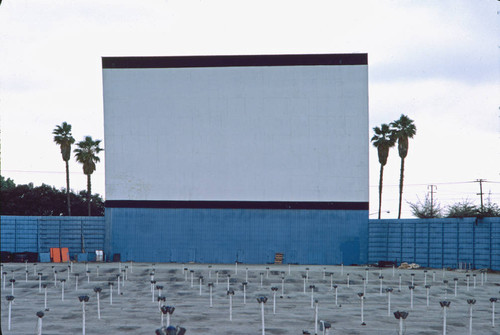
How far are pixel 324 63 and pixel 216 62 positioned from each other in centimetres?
1084

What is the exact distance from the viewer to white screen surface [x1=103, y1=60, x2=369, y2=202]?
57.4 meters

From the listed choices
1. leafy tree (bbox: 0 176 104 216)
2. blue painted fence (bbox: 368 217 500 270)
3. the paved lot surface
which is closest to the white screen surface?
blue painted fence (bbox: 368 217 500 270)

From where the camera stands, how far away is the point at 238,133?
192ft

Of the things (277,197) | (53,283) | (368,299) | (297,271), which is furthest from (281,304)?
(277,197)

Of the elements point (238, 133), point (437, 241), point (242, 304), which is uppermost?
point (238, 133)

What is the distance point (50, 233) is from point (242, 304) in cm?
3385

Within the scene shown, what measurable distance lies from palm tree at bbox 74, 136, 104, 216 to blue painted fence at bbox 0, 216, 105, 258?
16416 millimetres

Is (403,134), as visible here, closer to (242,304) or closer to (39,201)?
(242,304)

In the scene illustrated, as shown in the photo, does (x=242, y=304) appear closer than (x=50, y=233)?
Yes

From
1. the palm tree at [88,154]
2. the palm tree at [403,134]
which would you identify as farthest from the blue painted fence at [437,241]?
the palm tree at [88,154]

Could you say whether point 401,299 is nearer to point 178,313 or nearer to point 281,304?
point 281,304

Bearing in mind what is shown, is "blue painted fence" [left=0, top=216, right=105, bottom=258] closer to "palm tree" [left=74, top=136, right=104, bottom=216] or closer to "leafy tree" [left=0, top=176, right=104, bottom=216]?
"palm tree" [left=74, top=136, right=104, bottom=216]

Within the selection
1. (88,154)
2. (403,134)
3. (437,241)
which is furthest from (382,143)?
(88,154)

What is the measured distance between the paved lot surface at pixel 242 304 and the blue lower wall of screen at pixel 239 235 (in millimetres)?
7585
